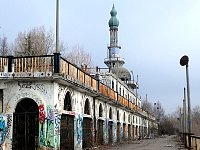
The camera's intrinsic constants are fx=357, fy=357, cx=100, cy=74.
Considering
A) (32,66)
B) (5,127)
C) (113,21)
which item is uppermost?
(113,21)

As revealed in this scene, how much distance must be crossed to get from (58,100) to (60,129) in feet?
5.93

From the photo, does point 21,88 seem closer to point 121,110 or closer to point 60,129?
point 60,129

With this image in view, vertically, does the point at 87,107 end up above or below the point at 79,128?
above

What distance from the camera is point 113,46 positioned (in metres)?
86.0

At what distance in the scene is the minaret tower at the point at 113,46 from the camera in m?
81.4

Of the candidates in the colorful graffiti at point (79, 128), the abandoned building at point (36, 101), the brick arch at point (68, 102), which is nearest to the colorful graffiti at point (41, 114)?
the abandoned building at point (36, 101)

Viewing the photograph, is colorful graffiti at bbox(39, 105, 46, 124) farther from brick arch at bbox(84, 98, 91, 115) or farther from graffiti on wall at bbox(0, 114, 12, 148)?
brick arch at bbox(84, 98, 91, 115)

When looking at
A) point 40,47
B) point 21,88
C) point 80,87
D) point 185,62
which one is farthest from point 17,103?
point 40,47

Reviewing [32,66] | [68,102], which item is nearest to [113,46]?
[68,102]

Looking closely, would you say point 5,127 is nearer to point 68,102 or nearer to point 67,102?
point 67,102

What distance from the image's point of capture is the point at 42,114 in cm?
2000

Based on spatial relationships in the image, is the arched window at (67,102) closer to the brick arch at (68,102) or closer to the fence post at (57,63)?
the brick arch at (68,102)

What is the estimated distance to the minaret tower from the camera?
81.4 m

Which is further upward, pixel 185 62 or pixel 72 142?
pixel 185 62
